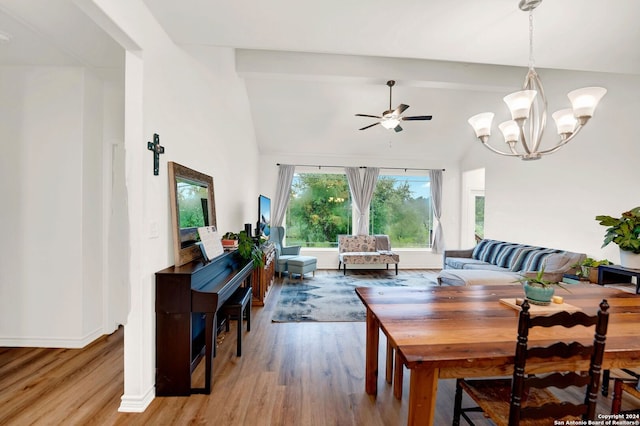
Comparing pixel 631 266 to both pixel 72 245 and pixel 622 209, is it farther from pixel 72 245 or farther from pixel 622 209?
pixel 72 245

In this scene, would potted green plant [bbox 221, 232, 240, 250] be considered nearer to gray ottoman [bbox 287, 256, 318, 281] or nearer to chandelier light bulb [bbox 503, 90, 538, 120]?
gray ottoman [bbox 287, 256, 318, 281]

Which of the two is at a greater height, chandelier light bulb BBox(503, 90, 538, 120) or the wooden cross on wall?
chandelier light bulb BBox(503, 90, 538, 120)

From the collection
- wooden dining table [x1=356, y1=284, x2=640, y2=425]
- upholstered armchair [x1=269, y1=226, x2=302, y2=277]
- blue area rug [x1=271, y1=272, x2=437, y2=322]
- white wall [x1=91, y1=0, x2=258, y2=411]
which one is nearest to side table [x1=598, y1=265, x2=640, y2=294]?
wooden dining table [x1=356, y1=284, x2=640, y2=425]

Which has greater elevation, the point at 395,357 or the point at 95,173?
the point at 95,173

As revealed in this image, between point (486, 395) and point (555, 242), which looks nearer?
point (486, 395)

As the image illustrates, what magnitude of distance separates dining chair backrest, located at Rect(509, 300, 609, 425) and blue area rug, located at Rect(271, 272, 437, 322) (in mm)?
2457

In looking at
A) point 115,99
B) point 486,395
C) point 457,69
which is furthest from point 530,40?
point 115,99

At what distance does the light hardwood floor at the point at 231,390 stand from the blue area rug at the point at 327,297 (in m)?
0.71

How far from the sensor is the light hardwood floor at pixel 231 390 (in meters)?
1.82

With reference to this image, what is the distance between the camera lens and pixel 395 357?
2.32m

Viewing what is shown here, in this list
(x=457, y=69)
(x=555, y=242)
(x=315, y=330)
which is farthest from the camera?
(x=555, y=242)

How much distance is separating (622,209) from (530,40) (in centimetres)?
263

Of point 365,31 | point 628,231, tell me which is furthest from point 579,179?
point 365,31

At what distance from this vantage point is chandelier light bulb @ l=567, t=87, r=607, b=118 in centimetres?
196
